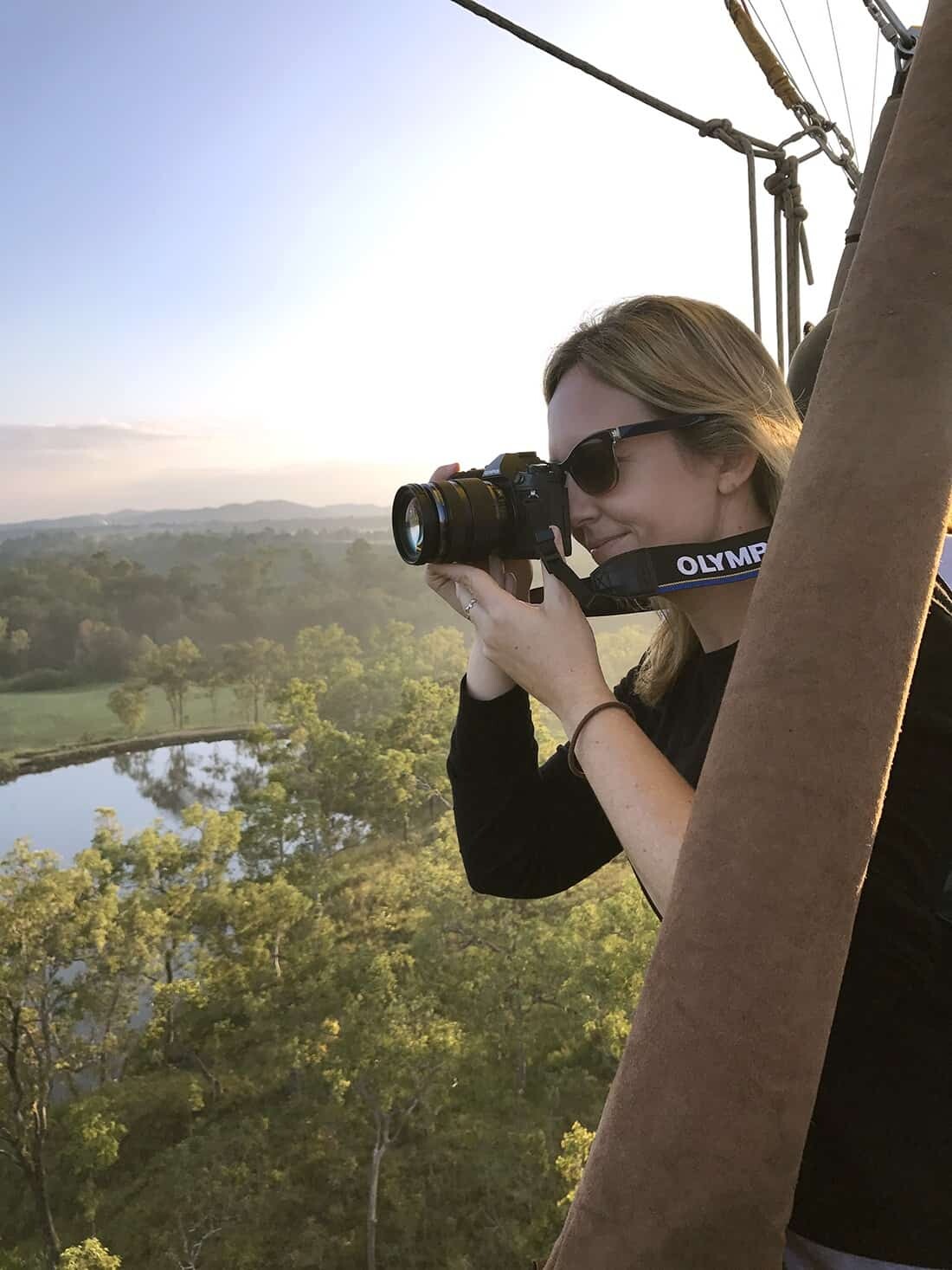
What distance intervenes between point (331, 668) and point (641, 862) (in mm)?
26457

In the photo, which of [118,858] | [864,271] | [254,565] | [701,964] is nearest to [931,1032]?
[701,964]

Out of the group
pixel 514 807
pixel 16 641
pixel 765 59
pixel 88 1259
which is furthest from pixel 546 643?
pixel 16 641

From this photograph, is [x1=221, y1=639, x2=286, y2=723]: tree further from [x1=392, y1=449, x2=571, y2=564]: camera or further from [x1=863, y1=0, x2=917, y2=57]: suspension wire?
[x1=863, y1=0, x2=917, y2=57]: suspension wire

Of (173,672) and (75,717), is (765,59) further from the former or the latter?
(75,717)

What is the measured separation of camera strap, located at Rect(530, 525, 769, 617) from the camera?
0.70 m

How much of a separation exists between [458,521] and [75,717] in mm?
33138

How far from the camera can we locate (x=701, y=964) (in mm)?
294

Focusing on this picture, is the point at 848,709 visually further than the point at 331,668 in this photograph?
No

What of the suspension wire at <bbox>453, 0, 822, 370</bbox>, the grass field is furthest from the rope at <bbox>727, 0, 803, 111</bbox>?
the grass field

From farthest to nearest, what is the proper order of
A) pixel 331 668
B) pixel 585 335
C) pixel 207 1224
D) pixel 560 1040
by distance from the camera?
pixel 331 668, pixel 560 1040, pixel 207 1224, pixel 585 335

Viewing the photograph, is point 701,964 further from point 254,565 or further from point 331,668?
point 254,565

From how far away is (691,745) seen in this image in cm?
74

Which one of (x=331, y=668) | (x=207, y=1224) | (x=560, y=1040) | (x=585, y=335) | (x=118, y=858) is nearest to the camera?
(x=585, y=335)

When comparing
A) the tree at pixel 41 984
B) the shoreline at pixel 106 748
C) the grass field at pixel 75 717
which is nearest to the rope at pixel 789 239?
the tree at pixel 41 984
